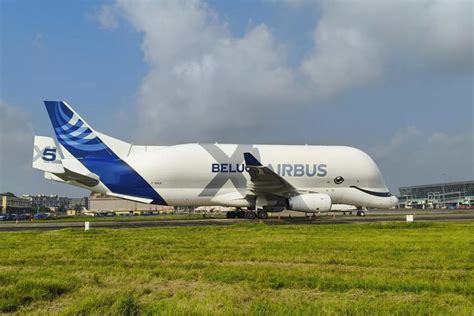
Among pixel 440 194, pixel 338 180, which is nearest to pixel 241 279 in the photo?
pixel 338 180

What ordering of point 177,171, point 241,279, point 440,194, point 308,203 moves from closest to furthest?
point 241,279, point 308,203, point 177,171, point 440,194

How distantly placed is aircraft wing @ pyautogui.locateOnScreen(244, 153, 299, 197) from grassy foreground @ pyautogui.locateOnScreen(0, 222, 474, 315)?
1653cm

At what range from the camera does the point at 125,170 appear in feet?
109

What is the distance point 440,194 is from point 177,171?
149955 mm

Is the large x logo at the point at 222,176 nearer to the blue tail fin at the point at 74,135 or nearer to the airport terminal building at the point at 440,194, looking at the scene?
→ the blue tail fin at the point at 74,135

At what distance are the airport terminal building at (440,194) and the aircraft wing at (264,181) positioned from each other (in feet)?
398

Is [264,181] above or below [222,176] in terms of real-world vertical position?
below

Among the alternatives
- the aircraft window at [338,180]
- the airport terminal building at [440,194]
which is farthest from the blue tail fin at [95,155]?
the airport terminal building at [440,194]

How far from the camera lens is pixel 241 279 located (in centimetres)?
805

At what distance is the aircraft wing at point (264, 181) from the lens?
30420mm

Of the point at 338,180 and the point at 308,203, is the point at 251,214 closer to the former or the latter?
the point at 308,203

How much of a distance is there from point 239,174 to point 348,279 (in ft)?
88.0

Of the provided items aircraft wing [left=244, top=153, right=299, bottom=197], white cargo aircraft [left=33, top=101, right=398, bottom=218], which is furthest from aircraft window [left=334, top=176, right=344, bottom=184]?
aircraft wing [left=244, top=153, right=299, bottom=197]

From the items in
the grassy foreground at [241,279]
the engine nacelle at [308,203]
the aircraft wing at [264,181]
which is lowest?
the grassy foreground at [241,279]
